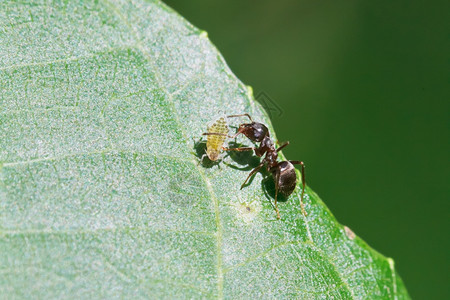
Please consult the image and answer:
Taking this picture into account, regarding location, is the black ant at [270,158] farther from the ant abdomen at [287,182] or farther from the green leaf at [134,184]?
the green leaf at [134,184]

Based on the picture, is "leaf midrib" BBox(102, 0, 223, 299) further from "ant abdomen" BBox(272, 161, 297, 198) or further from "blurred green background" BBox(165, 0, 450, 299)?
"blurred green background" BBox(165, 0, 450, 299)

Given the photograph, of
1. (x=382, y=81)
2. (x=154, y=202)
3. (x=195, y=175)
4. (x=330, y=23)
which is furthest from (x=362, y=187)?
(x=154, y=202)

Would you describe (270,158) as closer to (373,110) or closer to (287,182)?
(287,182)

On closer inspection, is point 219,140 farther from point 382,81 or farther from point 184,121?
point 382,81

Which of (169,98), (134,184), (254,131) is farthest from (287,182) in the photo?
(134,184)

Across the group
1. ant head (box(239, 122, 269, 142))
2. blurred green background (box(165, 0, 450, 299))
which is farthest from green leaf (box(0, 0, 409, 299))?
blurred green background (box(165, 0, 450, 299))
